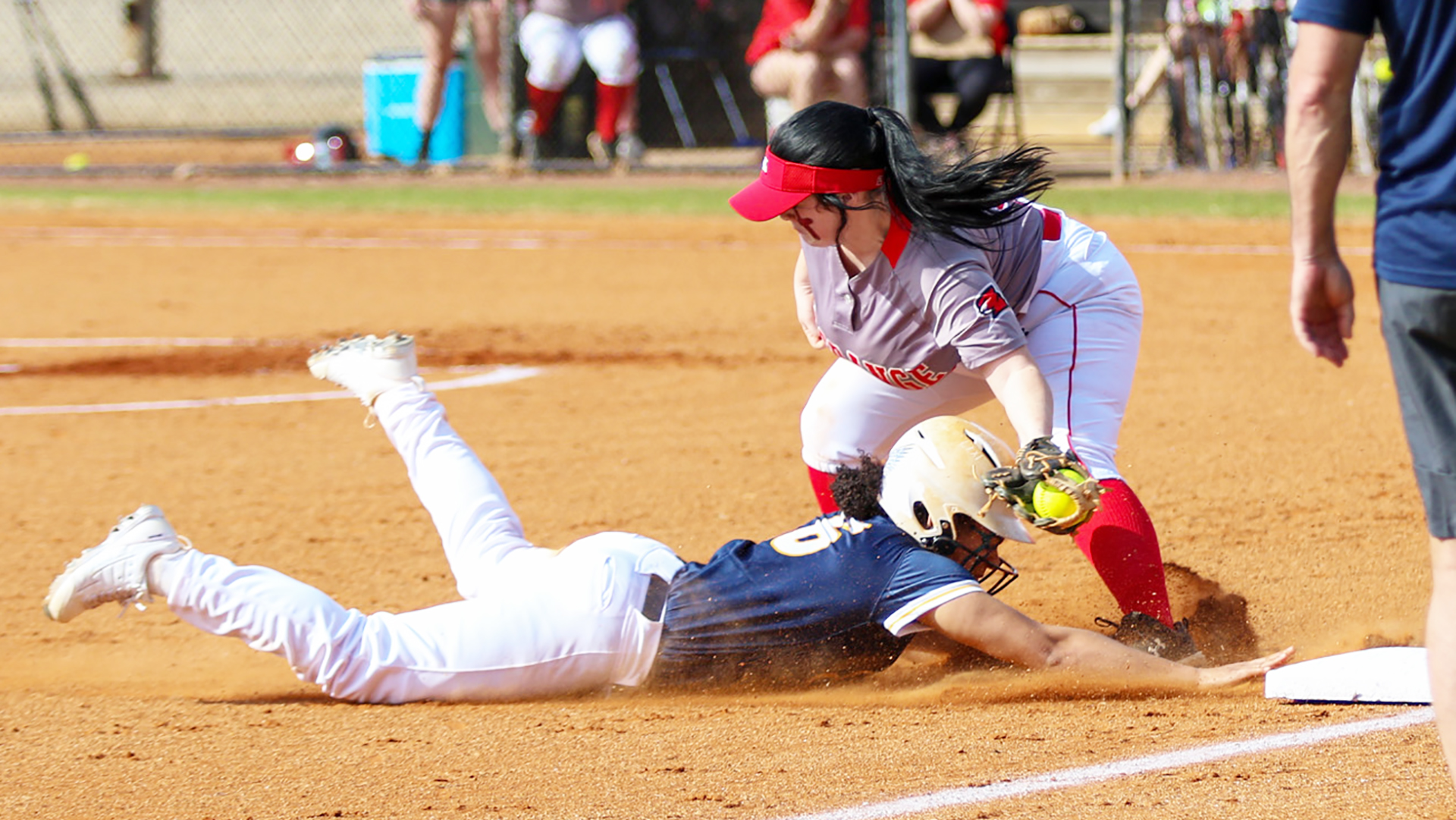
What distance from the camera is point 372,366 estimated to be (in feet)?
13.8

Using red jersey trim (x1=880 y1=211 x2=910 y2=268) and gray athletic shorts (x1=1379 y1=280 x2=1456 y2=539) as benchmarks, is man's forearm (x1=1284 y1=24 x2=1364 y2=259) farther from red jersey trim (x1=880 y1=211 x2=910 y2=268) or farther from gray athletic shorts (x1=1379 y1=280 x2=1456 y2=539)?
red jersey trim (x1=880 y1=211 x2=910 y2=268)

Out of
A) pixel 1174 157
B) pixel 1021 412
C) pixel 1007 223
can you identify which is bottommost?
pixel 1174 157

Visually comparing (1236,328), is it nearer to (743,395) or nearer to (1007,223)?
(743,395)

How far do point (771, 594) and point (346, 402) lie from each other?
4038 millimetres

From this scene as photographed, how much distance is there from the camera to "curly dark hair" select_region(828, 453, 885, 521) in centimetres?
338

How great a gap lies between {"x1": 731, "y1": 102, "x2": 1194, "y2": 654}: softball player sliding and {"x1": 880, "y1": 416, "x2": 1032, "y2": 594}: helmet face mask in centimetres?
14

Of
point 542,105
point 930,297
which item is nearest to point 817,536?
point 930,297

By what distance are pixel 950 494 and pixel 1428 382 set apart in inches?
46.7

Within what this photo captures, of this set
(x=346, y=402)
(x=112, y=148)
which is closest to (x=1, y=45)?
(x=112, y=148)

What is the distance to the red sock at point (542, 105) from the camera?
14.2 m

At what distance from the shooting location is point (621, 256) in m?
10.8

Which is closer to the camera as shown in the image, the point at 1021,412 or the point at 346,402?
Answer: the point at 1021,412

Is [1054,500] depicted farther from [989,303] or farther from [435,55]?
[435,55]

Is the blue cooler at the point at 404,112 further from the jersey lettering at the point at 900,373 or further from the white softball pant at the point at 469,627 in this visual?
the white softball pant at the point at 469,627
